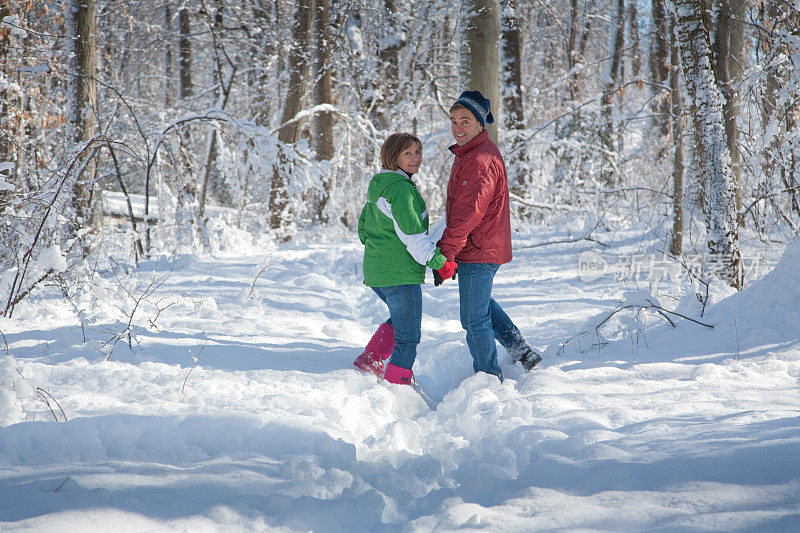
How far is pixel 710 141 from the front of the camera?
16.8 feet

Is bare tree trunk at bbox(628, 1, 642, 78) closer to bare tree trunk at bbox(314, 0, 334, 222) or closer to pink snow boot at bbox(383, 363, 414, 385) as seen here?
bare tree trunk at bbox(314, 0, 334, 222)

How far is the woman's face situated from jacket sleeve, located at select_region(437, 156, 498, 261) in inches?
13.3

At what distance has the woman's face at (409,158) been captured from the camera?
3256 millimetres

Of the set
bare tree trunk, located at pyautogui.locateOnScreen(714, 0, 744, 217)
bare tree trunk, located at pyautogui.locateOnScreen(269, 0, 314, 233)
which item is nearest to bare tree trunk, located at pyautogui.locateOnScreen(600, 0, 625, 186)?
bare tree trunk, located at pyautogui.locateOnScreen(714, 0, 744, 217)

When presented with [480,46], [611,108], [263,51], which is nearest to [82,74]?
[480,46]

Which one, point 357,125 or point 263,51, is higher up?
point 263,51

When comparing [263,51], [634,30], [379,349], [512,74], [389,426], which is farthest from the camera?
[263,51]

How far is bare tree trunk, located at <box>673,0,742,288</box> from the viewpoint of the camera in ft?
16.8

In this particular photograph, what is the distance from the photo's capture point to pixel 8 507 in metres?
1.62

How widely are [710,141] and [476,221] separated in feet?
11.0

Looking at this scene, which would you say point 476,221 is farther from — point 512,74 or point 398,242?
point 512,74

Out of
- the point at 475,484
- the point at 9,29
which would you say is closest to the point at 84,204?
the point at 9,29

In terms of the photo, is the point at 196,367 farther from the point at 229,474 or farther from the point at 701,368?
the point at 701,368

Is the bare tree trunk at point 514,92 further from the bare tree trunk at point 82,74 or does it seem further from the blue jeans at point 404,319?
the blue jeans at point 404,319
